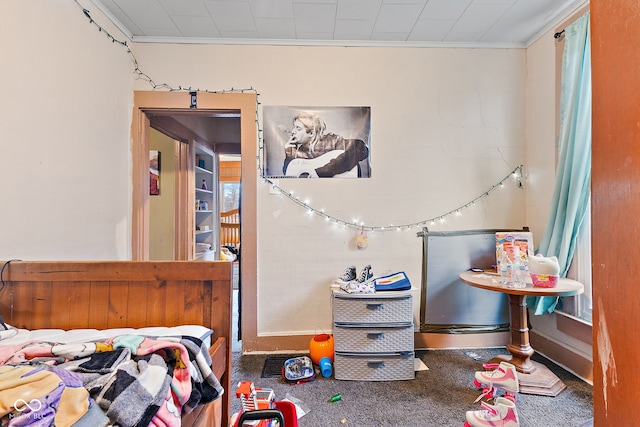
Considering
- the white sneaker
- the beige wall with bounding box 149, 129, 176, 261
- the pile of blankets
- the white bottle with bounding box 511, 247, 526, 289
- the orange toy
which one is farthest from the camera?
the beige wall with bounding box 149, 129, 176, 261

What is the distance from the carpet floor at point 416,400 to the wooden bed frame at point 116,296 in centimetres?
72

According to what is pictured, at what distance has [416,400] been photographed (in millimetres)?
1738

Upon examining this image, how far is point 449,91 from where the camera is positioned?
95.9 inches

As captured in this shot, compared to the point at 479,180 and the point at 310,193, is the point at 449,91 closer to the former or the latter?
the point at 479,180

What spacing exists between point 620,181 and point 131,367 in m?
1.17

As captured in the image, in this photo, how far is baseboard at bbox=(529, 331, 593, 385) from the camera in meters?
1.90

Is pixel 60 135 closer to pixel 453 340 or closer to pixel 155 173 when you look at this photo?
pixel 155 173

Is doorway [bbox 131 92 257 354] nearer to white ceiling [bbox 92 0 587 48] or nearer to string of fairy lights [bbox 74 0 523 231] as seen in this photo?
string of fairy lights [bbox 74 0 523 231]

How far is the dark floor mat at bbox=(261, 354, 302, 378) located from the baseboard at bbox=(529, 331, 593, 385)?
188 cm

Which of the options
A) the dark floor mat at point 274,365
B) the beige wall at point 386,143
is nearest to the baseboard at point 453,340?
the beige wall at point 386,143

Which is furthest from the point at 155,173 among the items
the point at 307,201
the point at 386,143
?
the point at 386,143

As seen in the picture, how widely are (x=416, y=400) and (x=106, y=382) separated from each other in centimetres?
163

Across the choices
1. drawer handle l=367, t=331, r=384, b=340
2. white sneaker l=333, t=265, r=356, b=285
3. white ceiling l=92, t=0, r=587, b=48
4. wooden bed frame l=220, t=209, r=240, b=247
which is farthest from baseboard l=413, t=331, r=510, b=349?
wooden bed frame l=220, t=209, r=240, b=247

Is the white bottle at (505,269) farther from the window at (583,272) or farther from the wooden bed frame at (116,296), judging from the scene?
the wooden bed frame at (116,296)
